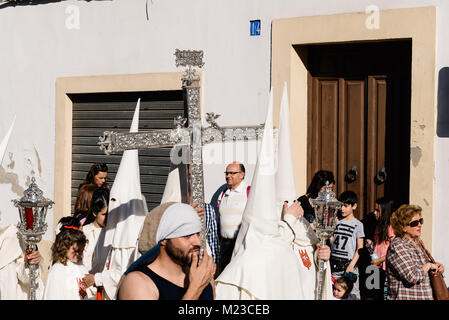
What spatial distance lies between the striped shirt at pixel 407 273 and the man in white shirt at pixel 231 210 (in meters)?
1.29

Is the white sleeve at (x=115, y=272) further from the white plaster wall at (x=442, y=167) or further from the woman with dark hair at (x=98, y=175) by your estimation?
the white plaster wall at (x=442, y=167)

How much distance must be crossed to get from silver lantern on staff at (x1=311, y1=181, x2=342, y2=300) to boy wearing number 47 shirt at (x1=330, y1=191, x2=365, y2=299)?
149 cm

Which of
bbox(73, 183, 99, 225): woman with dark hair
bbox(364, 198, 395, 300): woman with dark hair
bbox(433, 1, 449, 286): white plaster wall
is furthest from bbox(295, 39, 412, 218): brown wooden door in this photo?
bbox(73, 183, 99, 225): woman with dark hair

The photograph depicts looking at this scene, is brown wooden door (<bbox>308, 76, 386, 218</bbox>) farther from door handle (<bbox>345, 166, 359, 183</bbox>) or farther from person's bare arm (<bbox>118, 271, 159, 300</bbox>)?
person's bare arm (<bbox>118, 271, 159, 300</bbox>)

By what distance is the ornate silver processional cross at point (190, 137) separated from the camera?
19.5 feet

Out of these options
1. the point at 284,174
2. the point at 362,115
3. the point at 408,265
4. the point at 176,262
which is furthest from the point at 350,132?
the point at 176,262

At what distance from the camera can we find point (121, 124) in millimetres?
9039

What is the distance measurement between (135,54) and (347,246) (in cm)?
324

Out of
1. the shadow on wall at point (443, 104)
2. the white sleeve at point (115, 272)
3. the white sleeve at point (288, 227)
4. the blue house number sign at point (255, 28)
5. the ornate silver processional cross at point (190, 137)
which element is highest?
the blue house number sign at point (255, 28)

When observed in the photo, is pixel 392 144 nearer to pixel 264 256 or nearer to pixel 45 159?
pixel 264 256

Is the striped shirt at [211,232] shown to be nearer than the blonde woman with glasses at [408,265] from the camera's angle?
No

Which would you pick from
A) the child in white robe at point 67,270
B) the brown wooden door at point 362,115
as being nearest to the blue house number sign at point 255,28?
the brown wooden door at point 362,115
